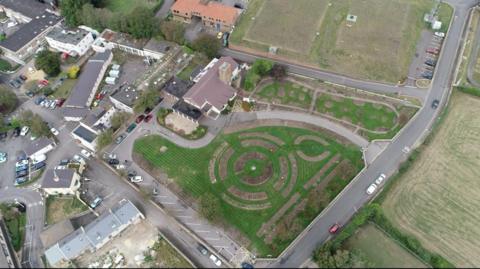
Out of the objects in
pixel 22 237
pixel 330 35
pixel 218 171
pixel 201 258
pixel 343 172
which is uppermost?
pixel 330 35

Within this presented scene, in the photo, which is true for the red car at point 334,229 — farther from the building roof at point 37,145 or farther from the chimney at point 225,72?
the building roof at point 37,145

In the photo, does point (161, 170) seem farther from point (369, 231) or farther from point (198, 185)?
point (369, 231)

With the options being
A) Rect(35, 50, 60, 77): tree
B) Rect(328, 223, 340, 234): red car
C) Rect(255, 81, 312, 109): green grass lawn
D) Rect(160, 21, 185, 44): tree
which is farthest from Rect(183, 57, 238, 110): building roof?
Rect(35, 50, 60, 77): tree

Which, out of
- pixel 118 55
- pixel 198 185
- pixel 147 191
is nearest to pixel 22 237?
pixel 147 191

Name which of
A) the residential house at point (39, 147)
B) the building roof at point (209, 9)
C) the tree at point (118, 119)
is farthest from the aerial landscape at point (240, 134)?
the tree at point (118, 119)

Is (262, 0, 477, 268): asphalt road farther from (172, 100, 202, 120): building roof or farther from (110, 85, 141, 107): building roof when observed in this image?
(110, 85, 141, 107): building roof

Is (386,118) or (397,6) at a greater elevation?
(397,6)
